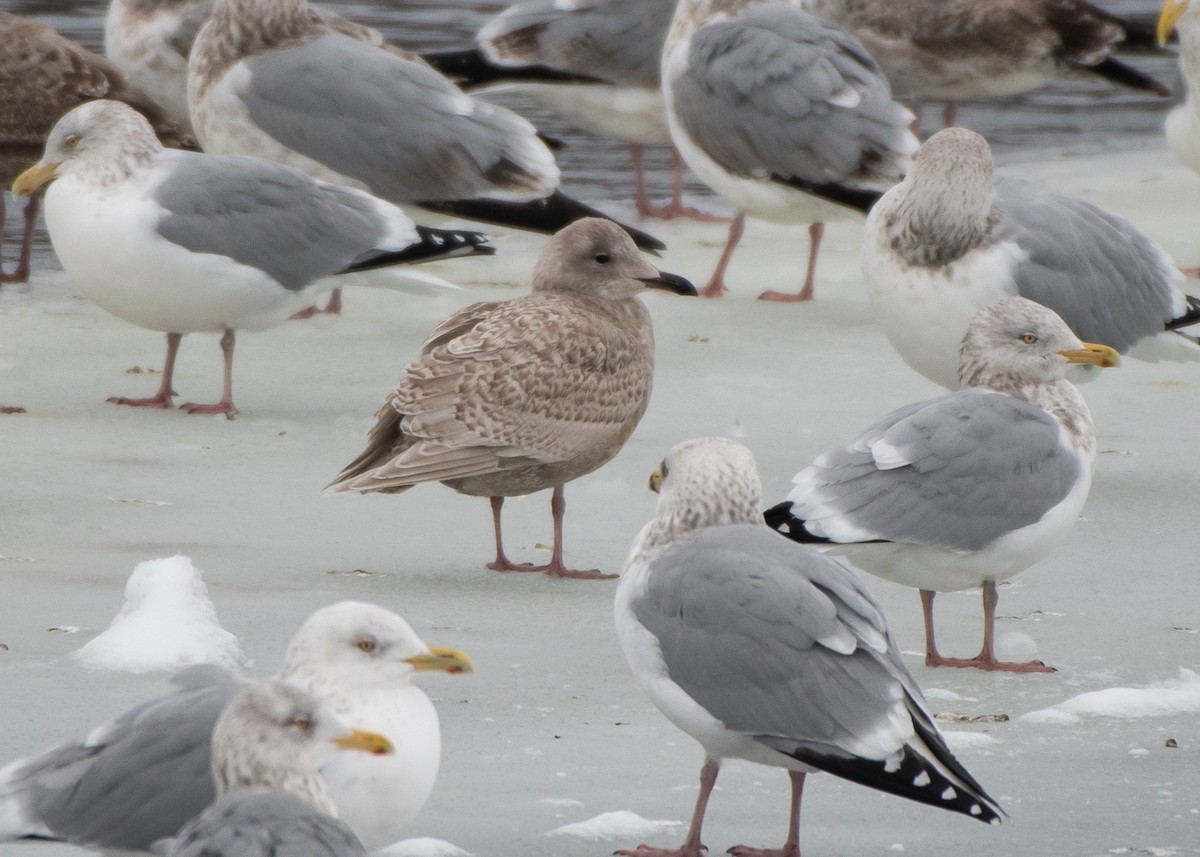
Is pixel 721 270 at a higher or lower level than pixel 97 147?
lower

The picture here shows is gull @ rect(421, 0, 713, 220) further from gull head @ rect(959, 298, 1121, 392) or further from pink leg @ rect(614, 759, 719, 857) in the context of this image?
pink leg @ rect(614, 759, 719, 857)

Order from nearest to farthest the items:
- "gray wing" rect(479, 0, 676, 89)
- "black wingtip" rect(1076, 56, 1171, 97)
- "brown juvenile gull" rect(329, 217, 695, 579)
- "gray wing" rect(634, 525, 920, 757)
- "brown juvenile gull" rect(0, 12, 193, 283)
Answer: "gray wing" rect(634, 525, 920, 757)
"brown juvenile gull" rect(329, 217, 695, 579)
"brown juvenile gull" rect(0, 12, 193, 283)
"gray wing" rect(479, 0, 676, 89)
"black wingtip" rect(1076, 56, 1171, 97)

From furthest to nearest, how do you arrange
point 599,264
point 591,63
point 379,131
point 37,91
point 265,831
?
point 591,63, point 37,91, point 379,131, point 599,264, point 265,831

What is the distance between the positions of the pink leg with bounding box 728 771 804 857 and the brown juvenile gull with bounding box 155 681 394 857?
766 millimetres

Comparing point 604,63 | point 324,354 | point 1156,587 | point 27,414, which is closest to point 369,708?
point 1156,587

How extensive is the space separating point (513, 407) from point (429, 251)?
6.26 ft

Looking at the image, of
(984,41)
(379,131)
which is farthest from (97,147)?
(984,41)

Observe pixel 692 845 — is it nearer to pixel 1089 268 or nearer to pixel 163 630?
pixel 163 630

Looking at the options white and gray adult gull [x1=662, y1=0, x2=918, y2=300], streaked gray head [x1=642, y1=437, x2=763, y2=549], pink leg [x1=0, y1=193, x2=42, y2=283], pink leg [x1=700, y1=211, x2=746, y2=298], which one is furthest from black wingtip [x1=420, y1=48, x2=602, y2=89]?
streaked gray head [x1=642, y1=437, x2=763, y2=549]

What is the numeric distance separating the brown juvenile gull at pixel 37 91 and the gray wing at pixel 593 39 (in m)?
1.91

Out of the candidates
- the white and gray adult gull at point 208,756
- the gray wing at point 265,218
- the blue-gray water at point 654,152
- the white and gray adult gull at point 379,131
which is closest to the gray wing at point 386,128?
the white and gray adult gull at point 379,131

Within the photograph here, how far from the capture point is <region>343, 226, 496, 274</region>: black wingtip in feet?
23.4

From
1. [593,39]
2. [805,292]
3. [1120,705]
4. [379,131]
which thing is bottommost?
[805,292]

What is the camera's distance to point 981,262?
6223 millimetres
